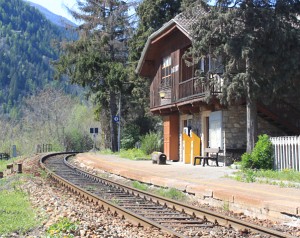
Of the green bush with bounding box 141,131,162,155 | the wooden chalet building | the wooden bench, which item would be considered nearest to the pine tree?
the wooden chalet building

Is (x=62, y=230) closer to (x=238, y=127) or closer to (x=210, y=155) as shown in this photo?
(x=238, y=127)

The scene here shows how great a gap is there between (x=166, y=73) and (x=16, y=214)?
20677 mm

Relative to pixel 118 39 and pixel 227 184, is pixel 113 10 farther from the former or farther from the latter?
pixel 227 184

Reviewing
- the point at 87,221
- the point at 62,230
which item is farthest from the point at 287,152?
the point at 62,230

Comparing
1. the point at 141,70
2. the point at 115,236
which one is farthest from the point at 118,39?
the point at 115,236

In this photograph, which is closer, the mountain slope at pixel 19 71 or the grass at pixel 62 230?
the grass at pixel 62 230

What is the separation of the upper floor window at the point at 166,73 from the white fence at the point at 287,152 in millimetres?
11444

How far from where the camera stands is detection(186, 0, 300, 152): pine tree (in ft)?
59.3

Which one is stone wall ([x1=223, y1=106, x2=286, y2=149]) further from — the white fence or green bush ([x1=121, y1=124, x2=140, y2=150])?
green bush ([x1=121, y1=124, x2=140, y2=150])

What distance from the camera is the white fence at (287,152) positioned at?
1703 cm

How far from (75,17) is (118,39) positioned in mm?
4370

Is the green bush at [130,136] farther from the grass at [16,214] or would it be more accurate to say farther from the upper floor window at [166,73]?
the grass at [16,214]

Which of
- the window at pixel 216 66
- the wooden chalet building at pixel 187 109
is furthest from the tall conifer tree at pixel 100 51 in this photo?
the window at pixel 216 66

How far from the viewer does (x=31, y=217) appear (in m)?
9.87
